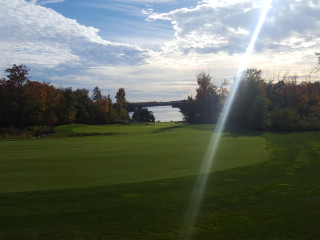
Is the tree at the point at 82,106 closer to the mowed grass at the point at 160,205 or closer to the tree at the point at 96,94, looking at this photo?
the tree at the point at 96,94

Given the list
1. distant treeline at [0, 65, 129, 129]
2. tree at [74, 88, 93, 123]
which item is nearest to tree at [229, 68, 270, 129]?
distant treeline at [0, 65, 129, 129]

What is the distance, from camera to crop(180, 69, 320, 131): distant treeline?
117ft

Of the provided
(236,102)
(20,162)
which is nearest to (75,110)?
(236,102)

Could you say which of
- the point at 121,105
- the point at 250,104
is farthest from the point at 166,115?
the point at 250,104

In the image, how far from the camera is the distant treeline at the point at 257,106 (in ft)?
117

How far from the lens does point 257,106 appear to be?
36.8 m

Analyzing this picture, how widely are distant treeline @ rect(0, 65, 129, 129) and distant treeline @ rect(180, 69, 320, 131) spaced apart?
1654 cm

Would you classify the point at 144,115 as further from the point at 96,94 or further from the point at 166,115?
the point at 166,115

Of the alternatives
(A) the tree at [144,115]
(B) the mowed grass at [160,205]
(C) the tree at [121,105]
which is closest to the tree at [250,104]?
(B) the mowed grass at [160,205]

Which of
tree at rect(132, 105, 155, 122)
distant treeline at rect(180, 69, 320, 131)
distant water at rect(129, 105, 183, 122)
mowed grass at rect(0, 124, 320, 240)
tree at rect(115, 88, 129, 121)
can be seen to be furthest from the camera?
distant water at rect(129, 105, 183, 122)

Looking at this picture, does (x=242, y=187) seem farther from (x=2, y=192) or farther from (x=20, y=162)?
(x=20, y=162)

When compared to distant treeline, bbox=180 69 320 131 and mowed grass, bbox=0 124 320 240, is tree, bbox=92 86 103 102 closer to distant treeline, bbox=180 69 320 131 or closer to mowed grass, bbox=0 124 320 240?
distant treeline, bbox=180 69 320 131

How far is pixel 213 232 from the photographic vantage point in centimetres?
524

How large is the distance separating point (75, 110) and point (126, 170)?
48765mm
